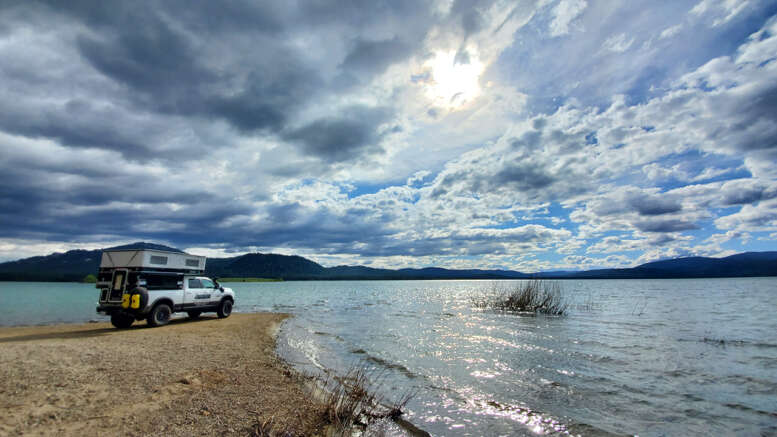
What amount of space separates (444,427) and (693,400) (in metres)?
6.46

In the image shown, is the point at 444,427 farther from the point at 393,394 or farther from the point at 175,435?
the point at 175,435

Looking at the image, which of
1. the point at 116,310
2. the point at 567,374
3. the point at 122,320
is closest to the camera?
the point at 567,374

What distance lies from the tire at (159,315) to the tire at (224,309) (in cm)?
368

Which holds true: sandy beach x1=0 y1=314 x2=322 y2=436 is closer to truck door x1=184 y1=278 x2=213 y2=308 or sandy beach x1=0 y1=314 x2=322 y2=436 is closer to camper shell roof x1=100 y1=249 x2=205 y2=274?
camper shell roof x1=100 y1=249 x2=205 y2=274

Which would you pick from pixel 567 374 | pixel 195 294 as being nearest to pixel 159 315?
pixel 195 294

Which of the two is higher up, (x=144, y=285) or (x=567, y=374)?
(x=144, y=285)

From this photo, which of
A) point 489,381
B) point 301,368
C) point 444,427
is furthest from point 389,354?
point 444,427

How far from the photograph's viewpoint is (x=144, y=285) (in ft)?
55.7

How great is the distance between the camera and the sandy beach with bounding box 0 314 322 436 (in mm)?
5508

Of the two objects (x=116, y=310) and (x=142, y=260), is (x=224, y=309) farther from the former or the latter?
(x=142, y=260)

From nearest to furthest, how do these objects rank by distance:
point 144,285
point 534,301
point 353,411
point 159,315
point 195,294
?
point 353,411, point 144,285, point 159,315, point 195,294, point 534,301

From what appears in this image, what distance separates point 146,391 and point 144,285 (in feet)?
39.7

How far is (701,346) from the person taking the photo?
582 inches

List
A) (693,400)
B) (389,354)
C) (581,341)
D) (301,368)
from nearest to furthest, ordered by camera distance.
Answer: (693,400) → (301,368) → (389,354) → (581,341)
